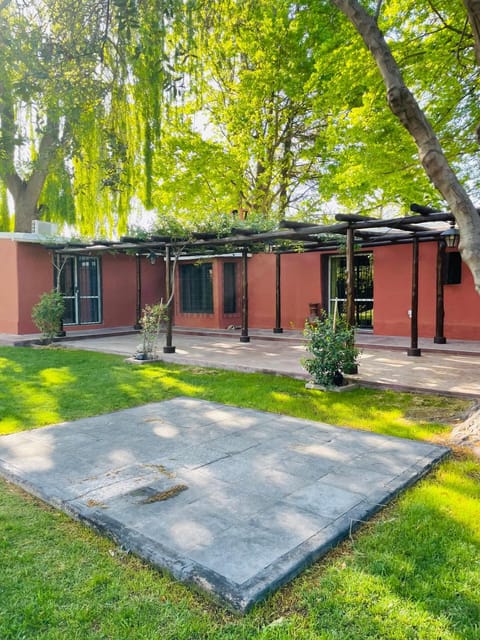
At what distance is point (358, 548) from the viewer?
2.60m

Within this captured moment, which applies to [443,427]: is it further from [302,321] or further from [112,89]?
[302,321]

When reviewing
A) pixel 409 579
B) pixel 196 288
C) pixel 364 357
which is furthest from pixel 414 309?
pixel 196 288

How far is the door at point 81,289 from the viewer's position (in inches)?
524

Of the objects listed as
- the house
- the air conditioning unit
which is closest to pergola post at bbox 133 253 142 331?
the house

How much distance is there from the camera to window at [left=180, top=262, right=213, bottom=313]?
47.2 feet

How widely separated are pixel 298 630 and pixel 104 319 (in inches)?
518

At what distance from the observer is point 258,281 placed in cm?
1459

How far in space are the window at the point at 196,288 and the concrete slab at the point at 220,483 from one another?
933 centimetres

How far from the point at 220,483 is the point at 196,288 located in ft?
38.4

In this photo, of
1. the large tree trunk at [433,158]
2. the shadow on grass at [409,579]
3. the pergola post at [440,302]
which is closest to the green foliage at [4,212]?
the pergola post at [440,302]

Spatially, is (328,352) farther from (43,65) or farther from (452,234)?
(43,65)

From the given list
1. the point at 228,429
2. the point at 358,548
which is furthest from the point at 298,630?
the point at 228,429

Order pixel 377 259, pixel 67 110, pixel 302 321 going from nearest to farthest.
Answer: pixel 67 110 < pixel 377 259 < pixel 302 321

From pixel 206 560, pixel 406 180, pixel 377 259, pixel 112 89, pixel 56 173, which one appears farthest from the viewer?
pixel 377 259
